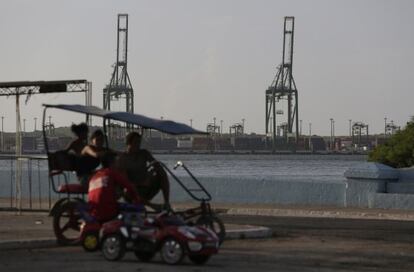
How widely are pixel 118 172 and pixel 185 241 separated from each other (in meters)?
1.48

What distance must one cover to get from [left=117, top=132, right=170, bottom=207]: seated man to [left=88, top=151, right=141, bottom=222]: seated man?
505mm

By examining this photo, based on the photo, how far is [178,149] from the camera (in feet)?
429

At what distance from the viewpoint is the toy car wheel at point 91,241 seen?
1420cm

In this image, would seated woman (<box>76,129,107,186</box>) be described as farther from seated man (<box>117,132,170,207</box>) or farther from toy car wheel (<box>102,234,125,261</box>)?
toy car wheel (<box>102,234,125,261</box>)

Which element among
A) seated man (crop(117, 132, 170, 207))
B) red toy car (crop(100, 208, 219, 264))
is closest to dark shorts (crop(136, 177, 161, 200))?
seated man (crop(117, 132, 170, 207))

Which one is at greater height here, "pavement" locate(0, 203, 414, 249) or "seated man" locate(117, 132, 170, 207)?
"seated man" locate(117, 132, 170, 207)

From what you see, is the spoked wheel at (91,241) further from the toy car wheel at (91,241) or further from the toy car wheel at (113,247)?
the toy car wheel at (113,247)

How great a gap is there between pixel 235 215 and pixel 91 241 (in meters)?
11.1

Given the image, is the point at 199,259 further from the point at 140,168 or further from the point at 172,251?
the point at 140,168

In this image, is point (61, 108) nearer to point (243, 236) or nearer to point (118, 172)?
point (118, 172)

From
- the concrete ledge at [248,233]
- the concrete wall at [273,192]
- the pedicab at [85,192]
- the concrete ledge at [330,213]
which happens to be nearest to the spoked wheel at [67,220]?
the pedicab at [85,192]

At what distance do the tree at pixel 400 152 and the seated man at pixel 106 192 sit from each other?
20690 millimetres

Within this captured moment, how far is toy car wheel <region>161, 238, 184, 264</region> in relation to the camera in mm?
13289

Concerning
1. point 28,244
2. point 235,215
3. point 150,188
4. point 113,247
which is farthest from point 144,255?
point 235,215
